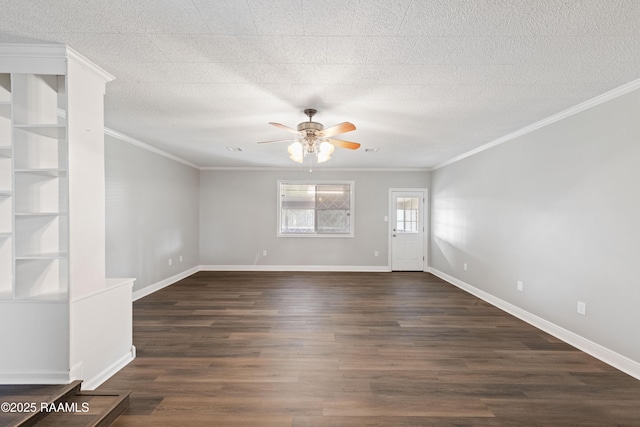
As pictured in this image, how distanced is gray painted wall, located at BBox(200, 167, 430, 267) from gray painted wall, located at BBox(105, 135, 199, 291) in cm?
44

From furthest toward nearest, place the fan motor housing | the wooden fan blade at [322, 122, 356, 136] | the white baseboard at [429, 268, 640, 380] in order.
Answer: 1. the fan motor housing
2. the wooden fan blade at [322, 122, 356, 136]
3. the white baseboard at [429, 268, 640, 380]

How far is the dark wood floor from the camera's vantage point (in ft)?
6.31

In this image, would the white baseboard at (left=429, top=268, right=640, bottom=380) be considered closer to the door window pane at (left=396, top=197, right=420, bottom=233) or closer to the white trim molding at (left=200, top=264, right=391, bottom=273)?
the door window pane at (left=396, top=197, right=420, bottom=233)

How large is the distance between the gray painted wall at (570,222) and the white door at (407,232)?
6.28ft

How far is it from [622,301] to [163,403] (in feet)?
12.6

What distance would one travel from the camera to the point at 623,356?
8.16ft

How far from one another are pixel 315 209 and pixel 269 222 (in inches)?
44.2

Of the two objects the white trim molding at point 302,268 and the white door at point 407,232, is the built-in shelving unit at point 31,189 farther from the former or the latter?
the white door at point 407,232

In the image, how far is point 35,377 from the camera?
80.8 inches

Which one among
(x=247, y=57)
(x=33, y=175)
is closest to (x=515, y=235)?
(x=247, y=57)

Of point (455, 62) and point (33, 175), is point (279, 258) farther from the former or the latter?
point (455, 62)

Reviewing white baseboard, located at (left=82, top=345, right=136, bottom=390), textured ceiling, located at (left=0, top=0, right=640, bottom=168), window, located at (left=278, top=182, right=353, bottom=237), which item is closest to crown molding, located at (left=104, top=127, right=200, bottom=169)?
textured ceiling, located at (left=0, top=0, right=640, bottom=168)

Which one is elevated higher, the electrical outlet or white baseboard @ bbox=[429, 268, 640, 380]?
the electrical outlet

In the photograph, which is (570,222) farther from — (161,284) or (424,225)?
(161,284)
